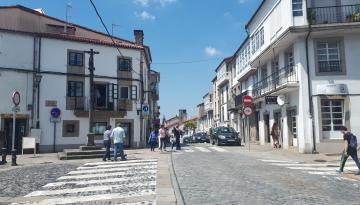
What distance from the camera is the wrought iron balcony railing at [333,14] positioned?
2073 centimetres

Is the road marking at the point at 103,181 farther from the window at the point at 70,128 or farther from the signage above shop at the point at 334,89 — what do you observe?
the window at the point at 70,128

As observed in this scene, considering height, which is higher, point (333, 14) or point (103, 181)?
point (333, 14)

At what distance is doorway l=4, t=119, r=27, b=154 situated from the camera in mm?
25703

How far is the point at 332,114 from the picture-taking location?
20688 millimetres

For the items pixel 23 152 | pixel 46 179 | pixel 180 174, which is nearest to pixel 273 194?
pixel 180 174

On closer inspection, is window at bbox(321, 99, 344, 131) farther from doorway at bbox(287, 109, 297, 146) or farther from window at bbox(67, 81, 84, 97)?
window at bbox(67, 81, 84, 97)

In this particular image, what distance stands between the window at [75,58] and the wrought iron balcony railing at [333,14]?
54.5 ft

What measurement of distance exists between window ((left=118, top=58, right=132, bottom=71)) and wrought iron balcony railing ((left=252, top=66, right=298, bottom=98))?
33.5 ft

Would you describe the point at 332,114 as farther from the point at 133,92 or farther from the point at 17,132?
the point at 17,132

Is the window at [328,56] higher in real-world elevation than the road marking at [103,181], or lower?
higher

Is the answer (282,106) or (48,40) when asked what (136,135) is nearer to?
(48,40)

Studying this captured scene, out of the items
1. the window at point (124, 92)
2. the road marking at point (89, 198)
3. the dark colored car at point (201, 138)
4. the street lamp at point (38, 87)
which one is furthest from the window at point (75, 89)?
the road marking at point (89, 198)

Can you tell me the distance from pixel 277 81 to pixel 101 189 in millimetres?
17217

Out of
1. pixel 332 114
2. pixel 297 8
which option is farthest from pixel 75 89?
pixel 332 114
